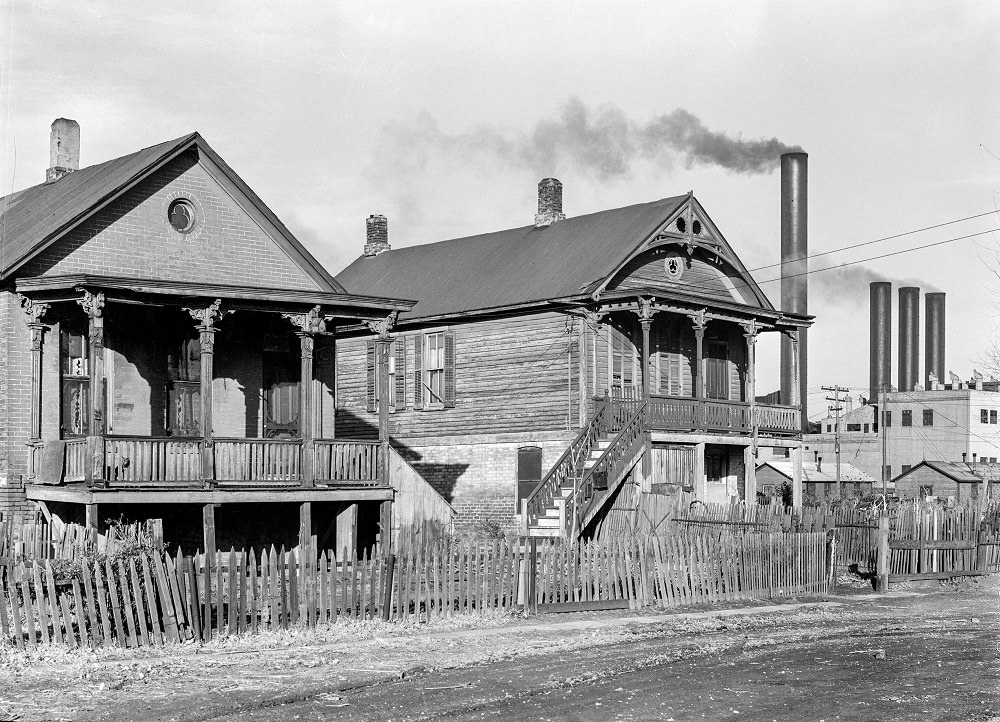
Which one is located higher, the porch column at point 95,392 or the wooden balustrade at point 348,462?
the porch column at point 95,392

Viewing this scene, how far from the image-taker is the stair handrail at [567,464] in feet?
95.0

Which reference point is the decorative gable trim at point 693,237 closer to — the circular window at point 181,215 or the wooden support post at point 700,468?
the wooden support post at point 700,468

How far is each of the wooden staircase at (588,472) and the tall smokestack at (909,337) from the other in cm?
5660

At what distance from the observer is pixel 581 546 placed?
2069 cm

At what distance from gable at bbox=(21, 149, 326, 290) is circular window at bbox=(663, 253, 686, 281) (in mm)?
11339

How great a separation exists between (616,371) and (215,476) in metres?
13.6

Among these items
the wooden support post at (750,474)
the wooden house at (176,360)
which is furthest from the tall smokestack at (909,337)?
the wooden house at (176,360)

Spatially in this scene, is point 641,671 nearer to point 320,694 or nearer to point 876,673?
point 876,673

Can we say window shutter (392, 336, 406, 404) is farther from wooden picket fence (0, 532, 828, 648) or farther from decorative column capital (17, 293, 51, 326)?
wooden picket fence (0, 532, 828, 648)

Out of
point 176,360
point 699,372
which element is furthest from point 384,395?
point 699,372

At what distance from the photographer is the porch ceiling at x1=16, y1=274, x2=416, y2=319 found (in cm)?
2219

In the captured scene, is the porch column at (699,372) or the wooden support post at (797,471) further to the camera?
the wooden support post at (797,471)

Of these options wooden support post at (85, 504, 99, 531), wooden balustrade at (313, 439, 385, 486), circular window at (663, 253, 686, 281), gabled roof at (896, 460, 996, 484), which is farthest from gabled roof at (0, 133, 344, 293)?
gabled roof at (896, 460, 996, 484)

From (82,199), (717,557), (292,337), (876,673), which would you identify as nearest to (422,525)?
(292,337)
